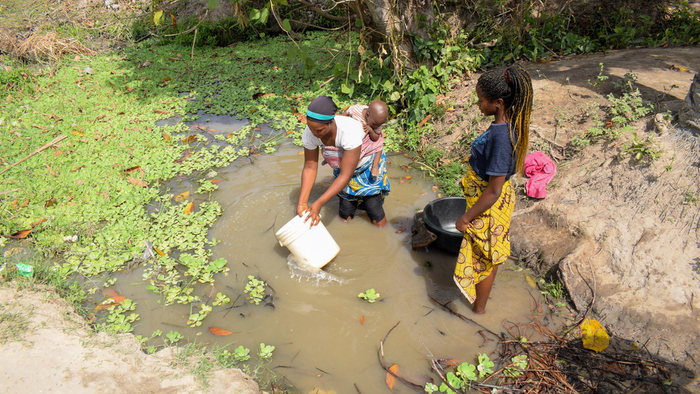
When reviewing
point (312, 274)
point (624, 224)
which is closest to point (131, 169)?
point (312, 274)

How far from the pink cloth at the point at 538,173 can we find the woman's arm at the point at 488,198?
1716mm

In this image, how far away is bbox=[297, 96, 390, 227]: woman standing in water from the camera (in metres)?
2.96

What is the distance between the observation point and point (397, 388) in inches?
97.4

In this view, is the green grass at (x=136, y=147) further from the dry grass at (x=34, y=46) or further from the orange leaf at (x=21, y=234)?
the dry grass at (x=34, y=46)

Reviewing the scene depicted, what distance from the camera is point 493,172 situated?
2221 mm

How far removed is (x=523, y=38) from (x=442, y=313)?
4.95 m

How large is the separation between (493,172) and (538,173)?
2.01 m

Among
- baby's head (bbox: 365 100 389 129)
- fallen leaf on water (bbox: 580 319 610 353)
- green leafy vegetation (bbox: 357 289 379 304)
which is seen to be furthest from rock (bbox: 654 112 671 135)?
green leafy vegetation (bbox: 357 289 379 304)

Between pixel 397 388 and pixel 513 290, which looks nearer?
pixel 397 388

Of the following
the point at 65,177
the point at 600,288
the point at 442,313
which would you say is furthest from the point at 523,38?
the point at 65,177

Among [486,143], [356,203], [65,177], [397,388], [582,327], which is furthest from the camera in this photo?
[65,177]

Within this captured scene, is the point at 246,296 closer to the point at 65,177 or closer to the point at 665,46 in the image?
the point at 65,177

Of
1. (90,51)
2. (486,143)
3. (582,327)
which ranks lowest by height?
(582,327)

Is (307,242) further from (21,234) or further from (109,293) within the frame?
(21,234)
